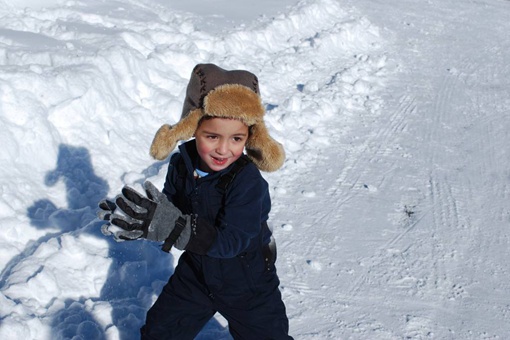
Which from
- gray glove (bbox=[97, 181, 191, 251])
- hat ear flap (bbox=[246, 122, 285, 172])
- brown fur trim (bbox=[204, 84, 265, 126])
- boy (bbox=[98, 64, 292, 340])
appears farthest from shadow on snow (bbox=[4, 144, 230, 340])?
brown fur trim (bbox=[204, 84, 265, 126])

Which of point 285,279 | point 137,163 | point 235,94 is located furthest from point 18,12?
point 235,94

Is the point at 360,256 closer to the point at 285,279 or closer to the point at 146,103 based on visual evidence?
the point at 285,279

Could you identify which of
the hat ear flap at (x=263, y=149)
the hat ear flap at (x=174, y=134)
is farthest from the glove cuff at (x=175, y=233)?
the hat ear flap at (x=263, y=149)

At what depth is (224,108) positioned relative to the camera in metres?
2.24

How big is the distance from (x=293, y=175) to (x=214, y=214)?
8.53 feet

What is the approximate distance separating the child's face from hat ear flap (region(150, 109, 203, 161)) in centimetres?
4

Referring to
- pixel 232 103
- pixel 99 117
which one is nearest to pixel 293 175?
pixel 99 117

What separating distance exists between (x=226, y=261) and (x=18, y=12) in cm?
595

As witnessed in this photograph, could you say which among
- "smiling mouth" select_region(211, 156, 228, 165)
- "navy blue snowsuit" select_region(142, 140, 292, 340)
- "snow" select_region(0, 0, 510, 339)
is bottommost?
"snow" select_region(0, 0, 510, 339)

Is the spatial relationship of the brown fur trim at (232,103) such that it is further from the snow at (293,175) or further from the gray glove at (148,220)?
the snow at (293,175)

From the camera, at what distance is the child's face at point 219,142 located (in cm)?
229

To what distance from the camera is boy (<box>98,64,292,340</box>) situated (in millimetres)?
2150

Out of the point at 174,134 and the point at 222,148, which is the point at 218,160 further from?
the point at 174,134

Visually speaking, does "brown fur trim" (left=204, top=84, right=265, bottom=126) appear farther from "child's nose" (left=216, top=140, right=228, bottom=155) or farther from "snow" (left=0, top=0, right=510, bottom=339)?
"snow" (left=0, top=0, right=510, bottom=339)
